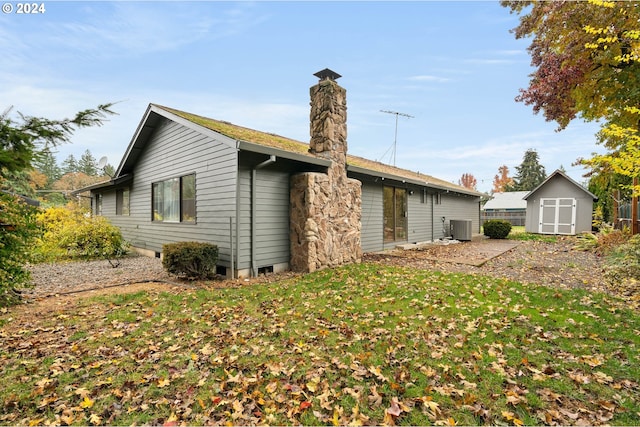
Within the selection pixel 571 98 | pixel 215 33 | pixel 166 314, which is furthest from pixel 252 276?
pixel 571 98

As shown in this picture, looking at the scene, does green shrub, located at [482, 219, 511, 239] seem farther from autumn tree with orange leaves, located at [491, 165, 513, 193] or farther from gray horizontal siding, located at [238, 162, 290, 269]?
autumn tree with orange leaves, located at [491, 165, 513, 193]

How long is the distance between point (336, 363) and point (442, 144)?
30.0 metres

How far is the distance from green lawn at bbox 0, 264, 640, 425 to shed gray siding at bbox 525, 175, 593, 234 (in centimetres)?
1614

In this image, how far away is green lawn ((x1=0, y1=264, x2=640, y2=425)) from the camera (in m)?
2.29

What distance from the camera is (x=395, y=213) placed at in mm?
11672

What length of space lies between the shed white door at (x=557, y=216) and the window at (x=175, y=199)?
67.9 feet

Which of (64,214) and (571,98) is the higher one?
(571,98)

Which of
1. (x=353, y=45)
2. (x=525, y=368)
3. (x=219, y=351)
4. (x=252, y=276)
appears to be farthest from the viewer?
(x=353, y=45)

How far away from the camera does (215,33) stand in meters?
9.27

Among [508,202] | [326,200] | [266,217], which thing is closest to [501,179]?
[508,202]

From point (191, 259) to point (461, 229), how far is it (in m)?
12.9

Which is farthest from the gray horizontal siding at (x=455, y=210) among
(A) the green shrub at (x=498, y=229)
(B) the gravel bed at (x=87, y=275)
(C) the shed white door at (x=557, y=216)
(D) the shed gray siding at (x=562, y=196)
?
(B) the gravel bed at (x=87, y=275)

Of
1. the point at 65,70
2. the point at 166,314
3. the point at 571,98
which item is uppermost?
the point at 65,70

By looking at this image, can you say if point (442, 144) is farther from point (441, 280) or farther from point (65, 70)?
point (65, 70)
